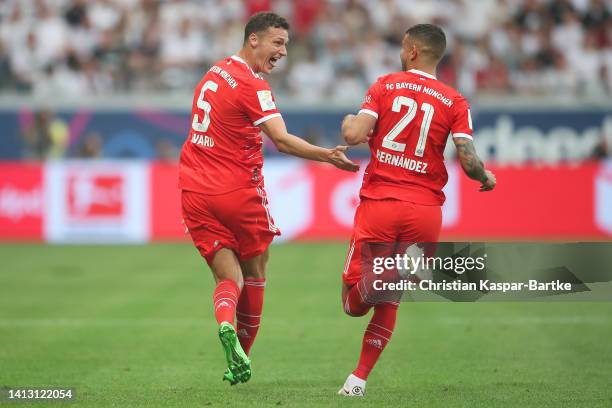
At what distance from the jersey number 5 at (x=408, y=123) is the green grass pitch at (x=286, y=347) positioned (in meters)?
1.63

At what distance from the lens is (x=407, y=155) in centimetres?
661

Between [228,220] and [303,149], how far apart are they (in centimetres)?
75

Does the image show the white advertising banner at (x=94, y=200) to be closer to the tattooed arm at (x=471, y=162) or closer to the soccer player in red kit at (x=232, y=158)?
the soccer player in red kit at (x=232, y=158)

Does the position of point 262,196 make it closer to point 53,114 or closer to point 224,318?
point 224,318

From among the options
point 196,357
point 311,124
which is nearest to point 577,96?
point 311,124

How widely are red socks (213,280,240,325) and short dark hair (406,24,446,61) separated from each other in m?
2.03

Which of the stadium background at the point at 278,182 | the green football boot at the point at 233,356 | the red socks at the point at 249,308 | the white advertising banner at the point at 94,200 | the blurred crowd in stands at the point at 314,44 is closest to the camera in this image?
the green football boot at the point at 233,356

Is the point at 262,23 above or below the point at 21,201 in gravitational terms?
below

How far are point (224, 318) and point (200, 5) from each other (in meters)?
18.0

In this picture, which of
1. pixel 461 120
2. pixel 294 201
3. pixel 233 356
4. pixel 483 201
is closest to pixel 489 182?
pixel 461 120

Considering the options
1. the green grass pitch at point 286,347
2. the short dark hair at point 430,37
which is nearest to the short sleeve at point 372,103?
the short dark hair at point 430,37

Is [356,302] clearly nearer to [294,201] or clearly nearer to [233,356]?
[233,356]

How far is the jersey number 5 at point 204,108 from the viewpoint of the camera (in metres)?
6.80

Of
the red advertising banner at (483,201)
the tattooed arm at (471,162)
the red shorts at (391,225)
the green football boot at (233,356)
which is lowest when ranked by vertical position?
the green football boot at (233,356)
